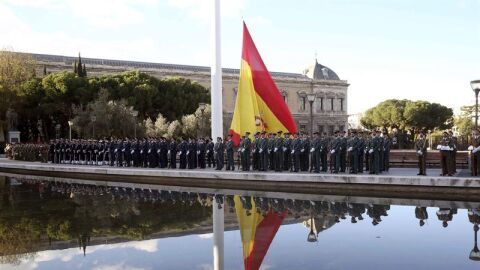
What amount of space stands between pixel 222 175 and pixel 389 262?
1042cm

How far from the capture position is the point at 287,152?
62.0 feet

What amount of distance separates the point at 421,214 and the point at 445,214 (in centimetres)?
49

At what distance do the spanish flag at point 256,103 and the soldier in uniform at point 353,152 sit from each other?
4914 millimetres

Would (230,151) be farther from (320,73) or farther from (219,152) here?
(320,73)

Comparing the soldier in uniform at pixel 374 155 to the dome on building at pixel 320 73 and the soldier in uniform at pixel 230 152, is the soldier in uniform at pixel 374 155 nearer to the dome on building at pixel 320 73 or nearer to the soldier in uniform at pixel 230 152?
the soldier in uniform at pixel 230 152

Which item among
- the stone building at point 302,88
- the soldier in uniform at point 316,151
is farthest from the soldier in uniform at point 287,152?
the stone building at point 302,88

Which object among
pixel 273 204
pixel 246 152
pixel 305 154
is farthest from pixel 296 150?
pixel 273 204

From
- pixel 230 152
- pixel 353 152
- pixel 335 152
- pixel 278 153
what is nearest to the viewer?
pixel 353 152

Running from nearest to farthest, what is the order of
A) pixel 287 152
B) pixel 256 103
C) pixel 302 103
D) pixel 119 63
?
pixel 287 152 < pixel 256 103 < pixel 119 63 < pixel 302 103

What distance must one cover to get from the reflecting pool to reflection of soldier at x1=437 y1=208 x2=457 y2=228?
0.02 metres

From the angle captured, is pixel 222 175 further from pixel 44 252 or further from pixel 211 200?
pixel 44 252

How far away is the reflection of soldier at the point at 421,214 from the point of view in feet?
37.1

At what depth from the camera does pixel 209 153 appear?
2219 cm

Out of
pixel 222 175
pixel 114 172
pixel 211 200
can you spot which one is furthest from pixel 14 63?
pixel 211 200
